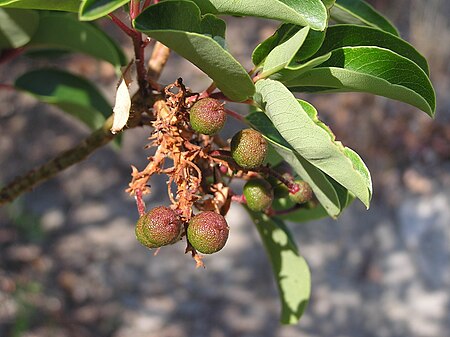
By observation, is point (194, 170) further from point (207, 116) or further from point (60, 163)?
point (60, 163)

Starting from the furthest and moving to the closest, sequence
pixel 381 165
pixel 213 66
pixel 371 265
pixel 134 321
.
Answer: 1. pixel 381 165
2. pixel 371 265
3. pixel 134 321
4. pixel 213 66

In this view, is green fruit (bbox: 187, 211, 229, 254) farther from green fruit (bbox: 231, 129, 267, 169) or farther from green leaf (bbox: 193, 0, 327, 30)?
green leaf (bbox: 193, 0, 327, 30)

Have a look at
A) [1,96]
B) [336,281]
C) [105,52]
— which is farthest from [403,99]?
[1,96]

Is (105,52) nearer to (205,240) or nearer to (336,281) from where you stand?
(205,240)

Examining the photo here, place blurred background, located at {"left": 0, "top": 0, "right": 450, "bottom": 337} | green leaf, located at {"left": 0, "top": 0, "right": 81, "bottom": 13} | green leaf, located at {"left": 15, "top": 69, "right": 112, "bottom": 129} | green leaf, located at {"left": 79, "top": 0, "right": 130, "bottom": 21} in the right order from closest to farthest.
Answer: green leaf, located at {"left": 79, "top": 0, "right": 130, "bottom": 21} < green leaf, located at {"left": 0, "top": 0, "right": 81, "bottom": 13} < green leaf, located at {"left": 15, "top": 69, "right": 112, "bottom": 129} < blurred background, located at {"left": 0, "top": 0, "right": 450, "bottom": 337}

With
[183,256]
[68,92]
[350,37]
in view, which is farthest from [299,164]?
[183,256]

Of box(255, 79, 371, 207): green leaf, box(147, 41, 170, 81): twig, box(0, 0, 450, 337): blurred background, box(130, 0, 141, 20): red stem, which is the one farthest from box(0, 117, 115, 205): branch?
box(0, 0, 450, 337): blurred background
